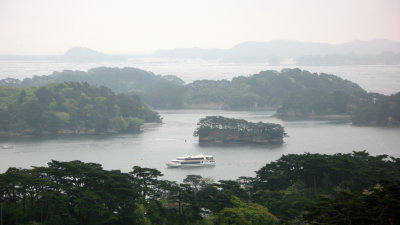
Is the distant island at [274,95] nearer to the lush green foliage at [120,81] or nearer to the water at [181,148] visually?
the lush green foliage at [120,81]

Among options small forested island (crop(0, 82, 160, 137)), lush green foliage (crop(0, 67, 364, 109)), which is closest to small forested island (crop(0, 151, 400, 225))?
small forested island (crop(0, 82, 160, 137))

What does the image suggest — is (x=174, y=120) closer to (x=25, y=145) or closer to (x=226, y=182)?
(x=25, y=145)

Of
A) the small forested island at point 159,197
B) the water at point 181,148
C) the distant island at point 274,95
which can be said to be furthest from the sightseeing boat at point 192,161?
the distant island at point 274,95

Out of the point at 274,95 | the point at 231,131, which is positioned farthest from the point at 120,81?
the point at 231,131

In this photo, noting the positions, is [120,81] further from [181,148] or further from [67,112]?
[181,148]

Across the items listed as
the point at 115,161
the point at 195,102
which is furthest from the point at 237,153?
the point at 195,102

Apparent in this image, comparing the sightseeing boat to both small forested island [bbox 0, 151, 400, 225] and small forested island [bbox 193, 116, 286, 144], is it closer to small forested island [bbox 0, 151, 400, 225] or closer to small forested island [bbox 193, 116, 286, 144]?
small forested island [bbox 193, 116, 286, 144]
